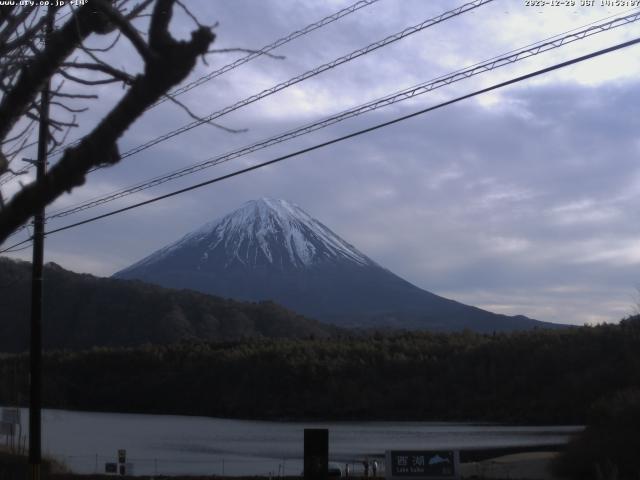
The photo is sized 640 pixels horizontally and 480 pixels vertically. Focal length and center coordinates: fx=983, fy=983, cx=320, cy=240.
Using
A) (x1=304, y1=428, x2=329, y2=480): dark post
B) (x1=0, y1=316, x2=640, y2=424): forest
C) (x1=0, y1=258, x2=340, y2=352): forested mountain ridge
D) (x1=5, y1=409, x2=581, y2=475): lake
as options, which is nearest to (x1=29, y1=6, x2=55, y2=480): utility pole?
(x1=304, y1=428, x2=329, y2=480): dark post

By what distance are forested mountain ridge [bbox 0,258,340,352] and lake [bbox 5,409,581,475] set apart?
50.0m

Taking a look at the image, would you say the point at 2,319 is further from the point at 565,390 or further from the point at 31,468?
the point at 31,468

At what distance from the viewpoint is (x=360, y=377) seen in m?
74.1

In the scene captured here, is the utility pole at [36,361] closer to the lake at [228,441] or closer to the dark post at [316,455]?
the dark post at [316,455]

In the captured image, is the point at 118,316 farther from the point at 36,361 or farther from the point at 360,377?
the point at 36,361

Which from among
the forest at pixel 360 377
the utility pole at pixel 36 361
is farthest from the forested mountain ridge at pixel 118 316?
the utility pole at pixel 36 361

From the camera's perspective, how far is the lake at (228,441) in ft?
114

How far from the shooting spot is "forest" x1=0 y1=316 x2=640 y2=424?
2516 inches

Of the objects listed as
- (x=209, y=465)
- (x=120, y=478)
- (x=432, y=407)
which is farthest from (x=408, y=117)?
(x=432, y=407)

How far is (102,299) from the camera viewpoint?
11919 centimetres

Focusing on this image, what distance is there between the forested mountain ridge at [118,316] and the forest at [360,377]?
24920 millimetres

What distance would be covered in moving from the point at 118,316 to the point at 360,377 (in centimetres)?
5099

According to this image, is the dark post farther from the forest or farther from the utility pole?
the forest

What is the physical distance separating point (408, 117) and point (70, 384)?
71.4m
